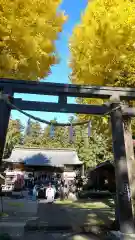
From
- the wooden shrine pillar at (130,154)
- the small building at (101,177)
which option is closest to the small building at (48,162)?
the small building at (101,177)

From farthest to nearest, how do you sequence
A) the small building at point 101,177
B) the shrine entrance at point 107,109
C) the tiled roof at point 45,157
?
the tiled roof at point 45,157 → the small building at point 101,177 → the shrine entrance at point 107,109

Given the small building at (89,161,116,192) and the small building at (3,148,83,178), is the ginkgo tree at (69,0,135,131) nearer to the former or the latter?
the small building at (89,161,116,192)

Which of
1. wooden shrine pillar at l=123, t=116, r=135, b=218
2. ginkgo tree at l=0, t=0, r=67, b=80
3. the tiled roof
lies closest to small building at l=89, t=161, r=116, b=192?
the tiled roof

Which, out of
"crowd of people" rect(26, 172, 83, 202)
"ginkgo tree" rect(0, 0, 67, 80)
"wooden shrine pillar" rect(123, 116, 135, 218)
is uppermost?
"ginkgo tree" rect(0, 0, 67, 80)

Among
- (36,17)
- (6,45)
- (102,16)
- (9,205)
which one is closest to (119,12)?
(102,16)

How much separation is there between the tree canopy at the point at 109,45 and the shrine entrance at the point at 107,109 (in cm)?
358

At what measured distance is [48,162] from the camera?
23297 mm

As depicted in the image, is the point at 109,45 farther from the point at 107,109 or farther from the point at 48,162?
the point at 48,162

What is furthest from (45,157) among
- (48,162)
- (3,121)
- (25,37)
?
(3,121)

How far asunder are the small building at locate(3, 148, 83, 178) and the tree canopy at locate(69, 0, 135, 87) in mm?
13332

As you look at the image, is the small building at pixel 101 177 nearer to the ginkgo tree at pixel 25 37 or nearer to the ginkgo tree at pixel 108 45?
the ginkgo tree at pixel 108 45

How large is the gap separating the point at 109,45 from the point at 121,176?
6041mm

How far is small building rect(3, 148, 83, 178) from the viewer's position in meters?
22.1

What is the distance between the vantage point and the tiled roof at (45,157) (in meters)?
22.7
